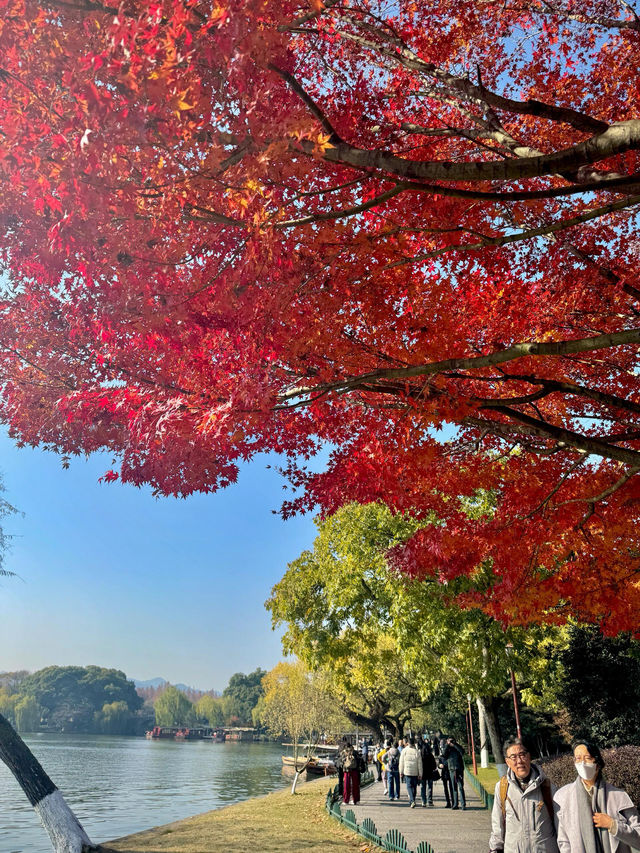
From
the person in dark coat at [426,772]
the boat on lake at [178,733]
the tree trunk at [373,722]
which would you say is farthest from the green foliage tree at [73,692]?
the person in dark coat at [426,772]

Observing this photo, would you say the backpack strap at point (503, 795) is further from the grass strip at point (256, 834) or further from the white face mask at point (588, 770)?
the grass strip at point (256, 834)

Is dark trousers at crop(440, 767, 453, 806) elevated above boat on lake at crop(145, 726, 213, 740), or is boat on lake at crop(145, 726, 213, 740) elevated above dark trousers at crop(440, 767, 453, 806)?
dark trousers at crop(440, 767, 453, 806)

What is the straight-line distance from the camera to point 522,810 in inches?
190

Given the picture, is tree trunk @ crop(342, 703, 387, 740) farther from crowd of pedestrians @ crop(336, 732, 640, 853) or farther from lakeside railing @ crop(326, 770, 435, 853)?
crowd of pedestrians @ crop(336, 732, 640, 853)

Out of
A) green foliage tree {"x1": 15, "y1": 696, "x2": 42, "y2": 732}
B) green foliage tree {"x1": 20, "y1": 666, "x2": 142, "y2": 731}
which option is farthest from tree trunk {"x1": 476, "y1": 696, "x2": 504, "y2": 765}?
green foliage tree {"x1": 20, "y1": 666, "x2": 142, "y2": 731}

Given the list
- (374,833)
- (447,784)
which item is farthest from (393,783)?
(374,833)

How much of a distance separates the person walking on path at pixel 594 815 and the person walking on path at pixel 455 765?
11.1 m

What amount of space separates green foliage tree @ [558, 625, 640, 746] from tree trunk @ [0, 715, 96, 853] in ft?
51.2

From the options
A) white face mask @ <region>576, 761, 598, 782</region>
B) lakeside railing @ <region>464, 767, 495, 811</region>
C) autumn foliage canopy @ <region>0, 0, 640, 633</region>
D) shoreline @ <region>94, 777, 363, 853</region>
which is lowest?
shoreline @ <region>94, 777, 363, 853</region>

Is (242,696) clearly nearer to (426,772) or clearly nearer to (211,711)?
(211,711)

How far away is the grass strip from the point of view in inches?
456

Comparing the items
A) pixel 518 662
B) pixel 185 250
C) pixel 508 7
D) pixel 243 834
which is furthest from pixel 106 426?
pixel 518 662

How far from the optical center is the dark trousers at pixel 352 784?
51.8 ft

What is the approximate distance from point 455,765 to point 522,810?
452 inches
